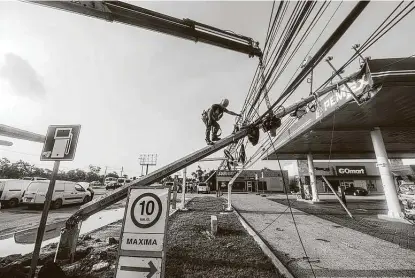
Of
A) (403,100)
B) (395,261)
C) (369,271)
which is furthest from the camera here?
(403,100)

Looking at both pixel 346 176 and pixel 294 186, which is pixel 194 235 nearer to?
pixel 346 176

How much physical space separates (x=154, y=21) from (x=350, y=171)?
3747cm

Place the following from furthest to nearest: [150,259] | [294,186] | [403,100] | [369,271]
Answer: [294,186]
[403,100]
[369,271]
[150,259]

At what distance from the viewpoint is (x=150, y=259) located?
2.53m

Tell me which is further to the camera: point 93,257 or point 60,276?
point 93,257

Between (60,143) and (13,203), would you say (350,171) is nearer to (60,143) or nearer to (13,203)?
(60,143)

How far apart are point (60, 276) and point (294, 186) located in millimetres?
52544

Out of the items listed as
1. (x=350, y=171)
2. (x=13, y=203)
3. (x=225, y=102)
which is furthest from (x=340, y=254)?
(x=350, y=171)

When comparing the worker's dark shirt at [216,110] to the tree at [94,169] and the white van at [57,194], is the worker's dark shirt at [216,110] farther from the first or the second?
the tree at [94,169]

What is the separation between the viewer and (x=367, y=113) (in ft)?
32.9

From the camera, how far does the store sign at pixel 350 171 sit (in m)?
32.5

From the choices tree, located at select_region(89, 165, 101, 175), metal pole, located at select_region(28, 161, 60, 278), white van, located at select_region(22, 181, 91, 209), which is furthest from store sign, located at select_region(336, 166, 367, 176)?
tree, located at select_region(89, 165, 101, 175)

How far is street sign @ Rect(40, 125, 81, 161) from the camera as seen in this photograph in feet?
13.1

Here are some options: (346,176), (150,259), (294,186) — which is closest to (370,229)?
(150,259)
